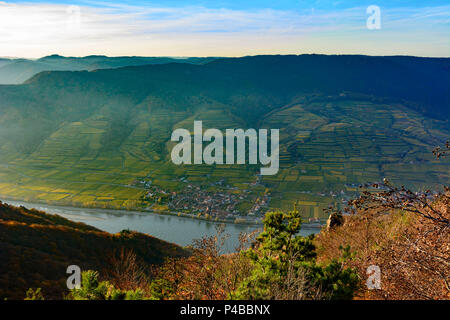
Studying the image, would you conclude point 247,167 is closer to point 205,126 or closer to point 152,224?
point 205,126

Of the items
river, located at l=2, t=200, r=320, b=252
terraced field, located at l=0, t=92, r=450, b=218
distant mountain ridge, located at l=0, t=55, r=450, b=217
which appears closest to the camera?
river, located at l=2, t=200, r=320, b=252

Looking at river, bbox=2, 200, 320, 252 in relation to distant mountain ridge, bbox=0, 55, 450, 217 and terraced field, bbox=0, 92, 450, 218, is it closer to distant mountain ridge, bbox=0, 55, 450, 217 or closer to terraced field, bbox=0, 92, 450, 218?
terraced field, bbox=0, 92, 450, 218

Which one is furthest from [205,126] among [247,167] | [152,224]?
[152,224]

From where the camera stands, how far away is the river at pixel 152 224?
2158 inches

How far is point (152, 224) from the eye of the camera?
60.5 meters

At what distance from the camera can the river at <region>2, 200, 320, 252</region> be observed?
54.8 meters

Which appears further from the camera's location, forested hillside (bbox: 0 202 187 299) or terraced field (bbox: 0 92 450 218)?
terraced field (bbox: 0 92 450 218)

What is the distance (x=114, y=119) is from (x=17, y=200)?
235 feet

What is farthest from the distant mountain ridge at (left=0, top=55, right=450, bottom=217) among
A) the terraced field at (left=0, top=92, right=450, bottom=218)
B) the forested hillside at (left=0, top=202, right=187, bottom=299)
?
the forested hillside at (left=0, top=202, right=187, bottom=299)

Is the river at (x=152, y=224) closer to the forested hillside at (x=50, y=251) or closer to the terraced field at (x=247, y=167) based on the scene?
the terraced field at (x=247, y=167)

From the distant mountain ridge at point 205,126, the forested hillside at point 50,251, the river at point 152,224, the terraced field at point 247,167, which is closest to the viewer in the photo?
the forested hillside at point 50,251

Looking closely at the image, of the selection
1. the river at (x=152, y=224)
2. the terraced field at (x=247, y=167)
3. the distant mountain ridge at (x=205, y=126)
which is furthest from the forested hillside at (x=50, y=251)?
the terraced field at (x=247, y=167)
